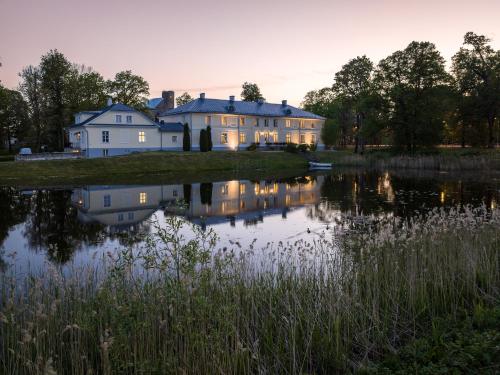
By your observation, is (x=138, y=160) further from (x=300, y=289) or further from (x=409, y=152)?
(x=300, y=289)

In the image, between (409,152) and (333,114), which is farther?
(333,114)

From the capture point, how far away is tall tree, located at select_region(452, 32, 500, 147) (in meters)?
53.4

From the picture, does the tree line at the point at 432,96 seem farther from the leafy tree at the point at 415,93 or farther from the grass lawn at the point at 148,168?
the grass lawn at the point at 148,168

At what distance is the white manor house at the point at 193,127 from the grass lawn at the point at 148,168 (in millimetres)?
6441

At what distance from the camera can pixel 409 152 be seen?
54.5m

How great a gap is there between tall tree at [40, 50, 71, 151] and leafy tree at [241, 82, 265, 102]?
36891 millimetres

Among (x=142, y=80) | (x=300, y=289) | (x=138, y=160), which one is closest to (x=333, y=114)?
(x=142, y=80)

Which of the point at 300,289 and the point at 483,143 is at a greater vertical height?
the point at 483,143

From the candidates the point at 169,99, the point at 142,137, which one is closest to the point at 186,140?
the point at 142,137

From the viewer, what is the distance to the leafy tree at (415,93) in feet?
170

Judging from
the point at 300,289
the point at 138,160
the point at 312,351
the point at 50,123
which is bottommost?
the point at 312,351

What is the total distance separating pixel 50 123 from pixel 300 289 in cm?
5996

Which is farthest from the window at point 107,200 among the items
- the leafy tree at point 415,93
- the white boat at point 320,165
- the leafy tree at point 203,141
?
the leafy tree at point 415,93

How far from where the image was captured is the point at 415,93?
2133 inches
